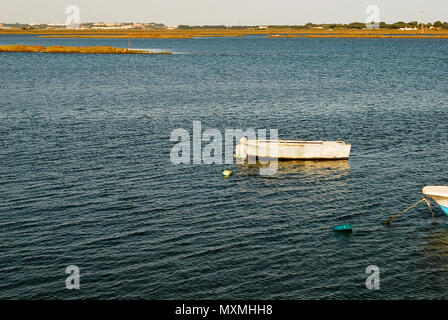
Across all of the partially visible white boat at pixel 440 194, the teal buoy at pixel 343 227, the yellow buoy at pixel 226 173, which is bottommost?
the teal buoy at pixel 343 227

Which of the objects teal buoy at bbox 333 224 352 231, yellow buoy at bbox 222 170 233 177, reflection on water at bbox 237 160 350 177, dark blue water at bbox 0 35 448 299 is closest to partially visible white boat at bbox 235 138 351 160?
reflection on water at bbox 237 160 350 177

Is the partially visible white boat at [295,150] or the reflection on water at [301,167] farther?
the partially visible white boat at [295,150]

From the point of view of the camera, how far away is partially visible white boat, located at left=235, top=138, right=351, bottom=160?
54469mm

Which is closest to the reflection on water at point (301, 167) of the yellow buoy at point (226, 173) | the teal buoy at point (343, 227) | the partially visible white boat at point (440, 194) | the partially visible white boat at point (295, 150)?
the partially visible white boat at point (295, 150)

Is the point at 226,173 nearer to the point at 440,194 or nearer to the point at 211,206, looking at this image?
the point at 211,206

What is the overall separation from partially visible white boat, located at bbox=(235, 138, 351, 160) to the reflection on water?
1.89ft

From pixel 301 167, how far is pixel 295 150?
223 centimetres

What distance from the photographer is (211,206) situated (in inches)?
1652

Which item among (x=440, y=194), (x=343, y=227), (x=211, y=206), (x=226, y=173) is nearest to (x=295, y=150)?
(x=226, y=173)

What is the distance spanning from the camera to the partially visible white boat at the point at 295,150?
54469 millimetres

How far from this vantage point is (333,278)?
3095 cm

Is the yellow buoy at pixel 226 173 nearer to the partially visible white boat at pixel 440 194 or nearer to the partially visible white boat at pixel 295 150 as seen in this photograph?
the partially visible white boat at pixel 295 150

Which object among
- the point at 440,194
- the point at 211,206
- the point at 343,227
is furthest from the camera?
the point at 211,206

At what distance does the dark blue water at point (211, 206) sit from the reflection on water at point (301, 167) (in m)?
0.36
